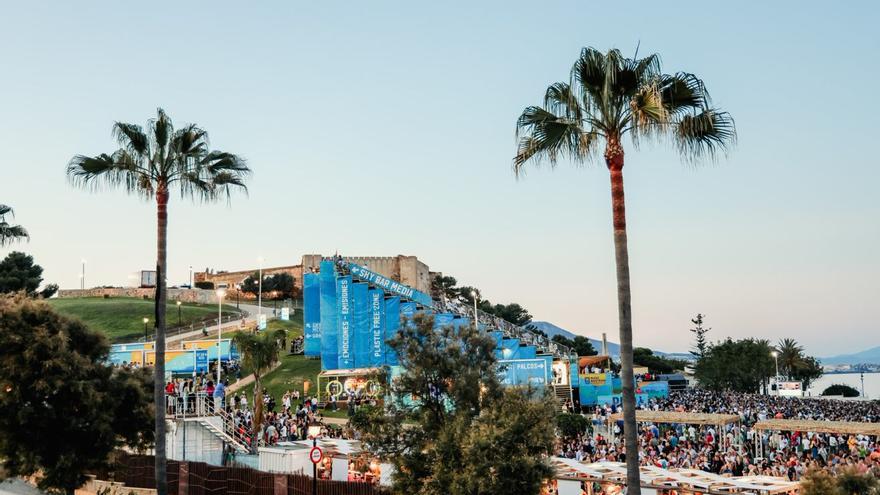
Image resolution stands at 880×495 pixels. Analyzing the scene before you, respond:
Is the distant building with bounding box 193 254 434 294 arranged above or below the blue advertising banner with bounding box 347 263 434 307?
above

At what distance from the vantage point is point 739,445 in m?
36.2

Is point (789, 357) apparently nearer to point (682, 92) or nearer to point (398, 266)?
point (398, 266)

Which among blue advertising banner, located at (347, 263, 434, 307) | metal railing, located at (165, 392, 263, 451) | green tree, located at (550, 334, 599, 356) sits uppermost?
blue advertising banner, located at (347, 263, 434, 307)

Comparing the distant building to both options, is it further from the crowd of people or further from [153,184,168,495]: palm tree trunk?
[153,184,168,495]: palm tree trunk

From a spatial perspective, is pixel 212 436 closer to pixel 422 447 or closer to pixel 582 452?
pixel 582 452

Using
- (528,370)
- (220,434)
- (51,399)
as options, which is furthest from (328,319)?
(51,399)

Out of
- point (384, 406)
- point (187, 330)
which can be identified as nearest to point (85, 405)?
point (384, 406)

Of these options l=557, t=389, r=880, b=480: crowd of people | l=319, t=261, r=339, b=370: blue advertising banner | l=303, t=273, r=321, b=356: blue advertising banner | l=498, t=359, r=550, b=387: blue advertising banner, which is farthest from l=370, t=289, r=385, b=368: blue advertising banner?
l=557, t=389, r=880, b=480: crowd of people

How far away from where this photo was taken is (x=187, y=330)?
3570 inches

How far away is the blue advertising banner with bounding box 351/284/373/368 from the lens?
61.7m

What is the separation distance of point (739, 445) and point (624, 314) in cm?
2477

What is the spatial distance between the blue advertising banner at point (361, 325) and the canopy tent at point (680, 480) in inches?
1492

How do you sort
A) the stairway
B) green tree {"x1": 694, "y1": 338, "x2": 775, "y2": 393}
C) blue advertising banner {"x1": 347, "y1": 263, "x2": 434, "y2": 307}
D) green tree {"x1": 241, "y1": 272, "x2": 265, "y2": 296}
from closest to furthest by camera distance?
the stairway → blue advertising banner {"x1": 347, "y1": 263, "x2": 434, "y2": 307} → green tree {"x1": 694, "y1": 338, "x2": 775, "y2": 393} → green tree {"x1": 241, "y1": 272, "x2": 265, "y2": 296}

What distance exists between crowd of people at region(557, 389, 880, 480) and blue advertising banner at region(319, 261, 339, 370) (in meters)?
22.0
